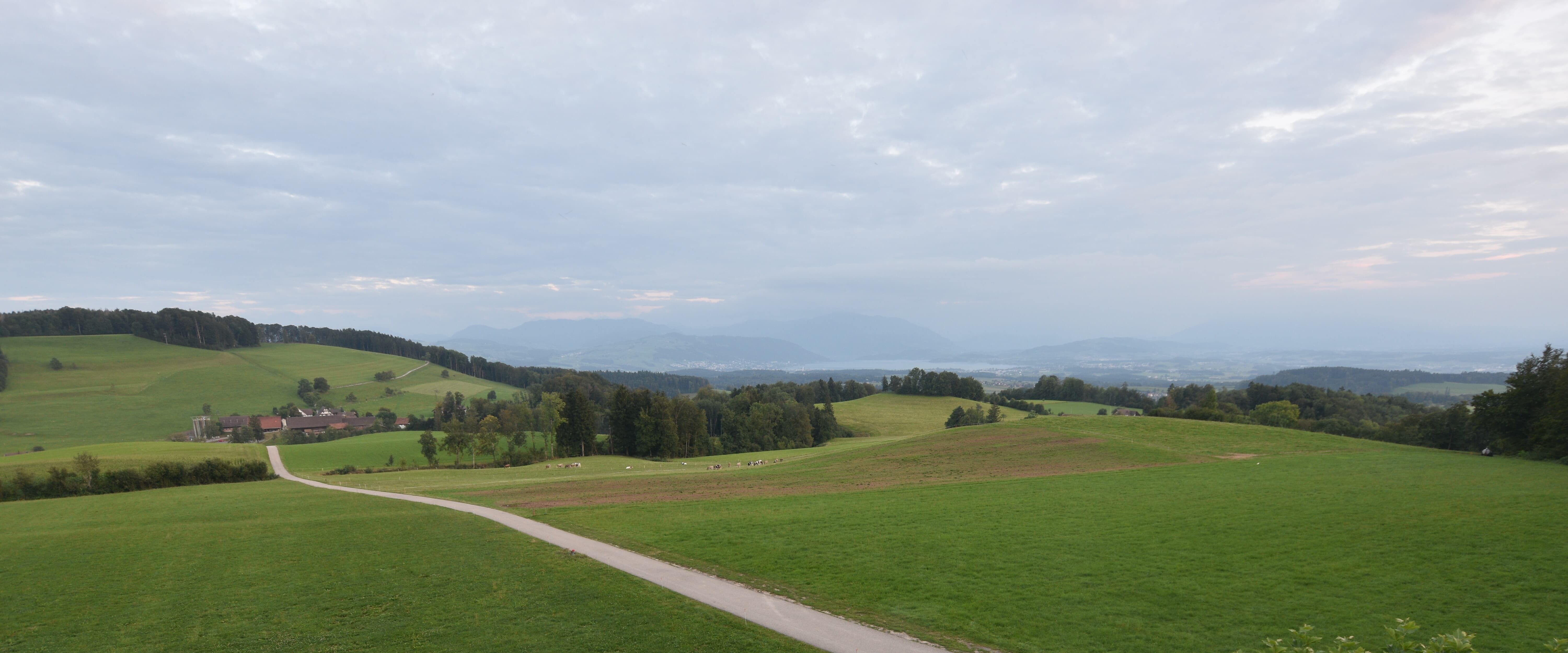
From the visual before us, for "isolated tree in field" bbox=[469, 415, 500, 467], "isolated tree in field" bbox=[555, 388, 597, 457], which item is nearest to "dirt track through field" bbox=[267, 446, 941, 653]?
"isolated tree in field" bbox=[469, 415, 500, 467]

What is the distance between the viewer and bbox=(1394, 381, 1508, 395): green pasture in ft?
457

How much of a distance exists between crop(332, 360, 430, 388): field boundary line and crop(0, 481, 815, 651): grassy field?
118065 millimetres

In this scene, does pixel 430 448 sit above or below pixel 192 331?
below

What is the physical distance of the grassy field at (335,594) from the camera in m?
11.3

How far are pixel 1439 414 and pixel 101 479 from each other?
99.2m

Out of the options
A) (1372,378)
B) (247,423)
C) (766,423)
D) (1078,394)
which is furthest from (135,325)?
(1372,378)

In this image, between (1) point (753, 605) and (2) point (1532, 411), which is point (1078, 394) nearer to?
(2) point (1532, 411)

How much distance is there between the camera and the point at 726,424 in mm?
82812

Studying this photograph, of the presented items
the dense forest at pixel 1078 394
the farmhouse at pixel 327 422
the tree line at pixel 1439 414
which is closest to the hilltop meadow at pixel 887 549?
the tree line at pixel 1439 414

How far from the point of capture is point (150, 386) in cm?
10094

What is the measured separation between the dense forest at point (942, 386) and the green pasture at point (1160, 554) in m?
87.2

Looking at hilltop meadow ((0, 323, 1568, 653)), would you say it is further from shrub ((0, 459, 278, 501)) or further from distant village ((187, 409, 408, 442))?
distant village ((187, 409, 408, 442))

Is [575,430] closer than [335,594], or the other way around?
[335,594]

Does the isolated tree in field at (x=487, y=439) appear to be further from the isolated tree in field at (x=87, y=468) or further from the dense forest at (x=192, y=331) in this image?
the dense forest at (x=192, y=331)
